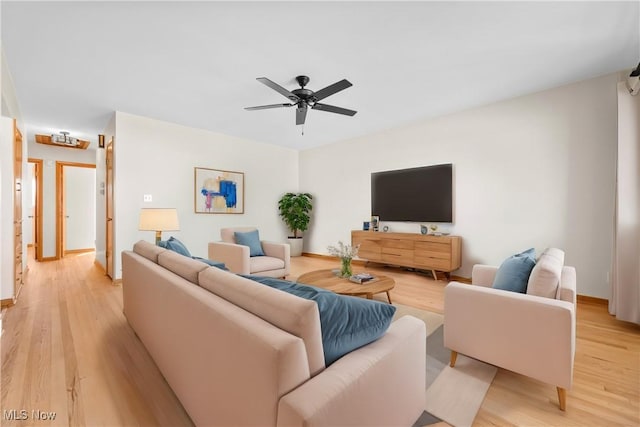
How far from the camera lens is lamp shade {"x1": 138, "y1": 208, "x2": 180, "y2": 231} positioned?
284 cm

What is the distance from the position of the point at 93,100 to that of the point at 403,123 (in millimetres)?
4468

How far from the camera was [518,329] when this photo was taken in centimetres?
157

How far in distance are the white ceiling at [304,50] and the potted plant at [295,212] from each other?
8.44 feet

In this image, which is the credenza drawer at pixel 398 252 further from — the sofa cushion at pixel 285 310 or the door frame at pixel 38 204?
the door frame at pixel 38 204

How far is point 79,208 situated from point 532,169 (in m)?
9.18

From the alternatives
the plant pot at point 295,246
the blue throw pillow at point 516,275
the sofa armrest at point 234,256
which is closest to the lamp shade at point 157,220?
the sofa armrest at point 234,256

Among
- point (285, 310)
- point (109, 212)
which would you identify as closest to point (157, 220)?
point (109, 212)

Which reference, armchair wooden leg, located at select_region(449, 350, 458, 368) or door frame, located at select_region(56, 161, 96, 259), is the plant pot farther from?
door frame, located at select_region(56, 161, 96, 259)

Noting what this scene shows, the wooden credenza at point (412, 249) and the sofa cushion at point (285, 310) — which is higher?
the sofa cushion at point (285, 310)

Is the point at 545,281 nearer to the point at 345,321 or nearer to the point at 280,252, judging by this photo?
the point at 345,321

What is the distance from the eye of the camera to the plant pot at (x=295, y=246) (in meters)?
6.25

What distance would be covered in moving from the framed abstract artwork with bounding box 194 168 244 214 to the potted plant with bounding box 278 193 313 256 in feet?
3.20

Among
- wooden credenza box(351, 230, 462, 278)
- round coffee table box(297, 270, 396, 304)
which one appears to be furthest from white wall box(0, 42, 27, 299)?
wooden credenza box(351, 230, 462, 278)

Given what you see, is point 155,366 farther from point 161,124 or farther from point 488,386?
point 161,124
